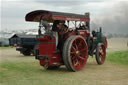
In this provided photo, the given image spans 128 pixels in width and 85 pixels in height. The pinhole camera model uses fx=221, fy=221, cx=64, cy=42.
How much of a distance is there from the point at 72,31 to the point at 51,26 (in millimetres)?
1042

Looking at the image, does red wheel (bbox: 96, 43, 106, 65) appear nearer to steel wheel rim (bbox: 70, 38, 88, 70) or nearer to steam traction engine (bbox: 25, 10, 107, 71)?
steam traction engine (bbox: 25, 10, 107, 71)

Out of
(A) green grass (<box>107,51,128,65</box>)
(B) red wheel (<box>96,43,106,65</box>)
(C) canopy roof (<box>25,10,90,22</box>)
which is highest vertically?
(C) canopy roof (<box>25,10,90,22</box>)

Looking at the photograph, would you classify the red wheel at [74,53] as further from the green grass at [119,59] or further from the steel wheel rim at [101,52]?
the green grass at [119,59]

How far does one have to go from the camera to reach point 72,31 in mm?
9508

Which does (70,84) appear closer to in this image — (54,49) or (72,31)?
(54,49)

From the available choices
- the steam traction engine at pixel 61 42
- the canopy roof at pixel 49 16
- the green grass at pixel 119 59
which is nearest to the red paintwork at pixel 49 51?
the steam traction engine at pixel 61 42

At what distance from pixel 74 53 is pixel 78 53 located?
0.26 meters

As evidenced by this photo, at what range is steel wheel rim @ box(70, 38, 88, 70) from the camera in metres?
8.86

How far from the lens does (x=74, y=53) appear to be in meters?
8.84

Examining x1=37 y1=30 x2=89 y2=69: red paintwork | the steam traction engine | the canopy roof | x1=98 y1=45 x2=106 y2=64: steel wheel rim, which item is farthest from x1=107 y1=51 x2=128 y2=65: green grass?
x1=37 y1=30 x2=89 y2=69: red paintwork

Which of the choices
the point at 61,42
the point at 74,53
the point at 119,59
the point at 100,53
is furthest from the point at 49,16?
the point at 119,59

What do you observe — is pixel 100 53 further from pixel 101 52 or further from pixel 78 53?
pixel 78 53

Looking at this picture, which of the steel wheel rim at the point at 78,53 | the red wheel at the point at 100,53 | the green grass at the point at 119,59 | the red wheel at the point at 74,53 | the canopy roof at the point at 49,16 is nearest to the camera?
the red wheel at the point at 74,53

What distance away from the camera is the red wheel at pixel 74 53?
8330mm
